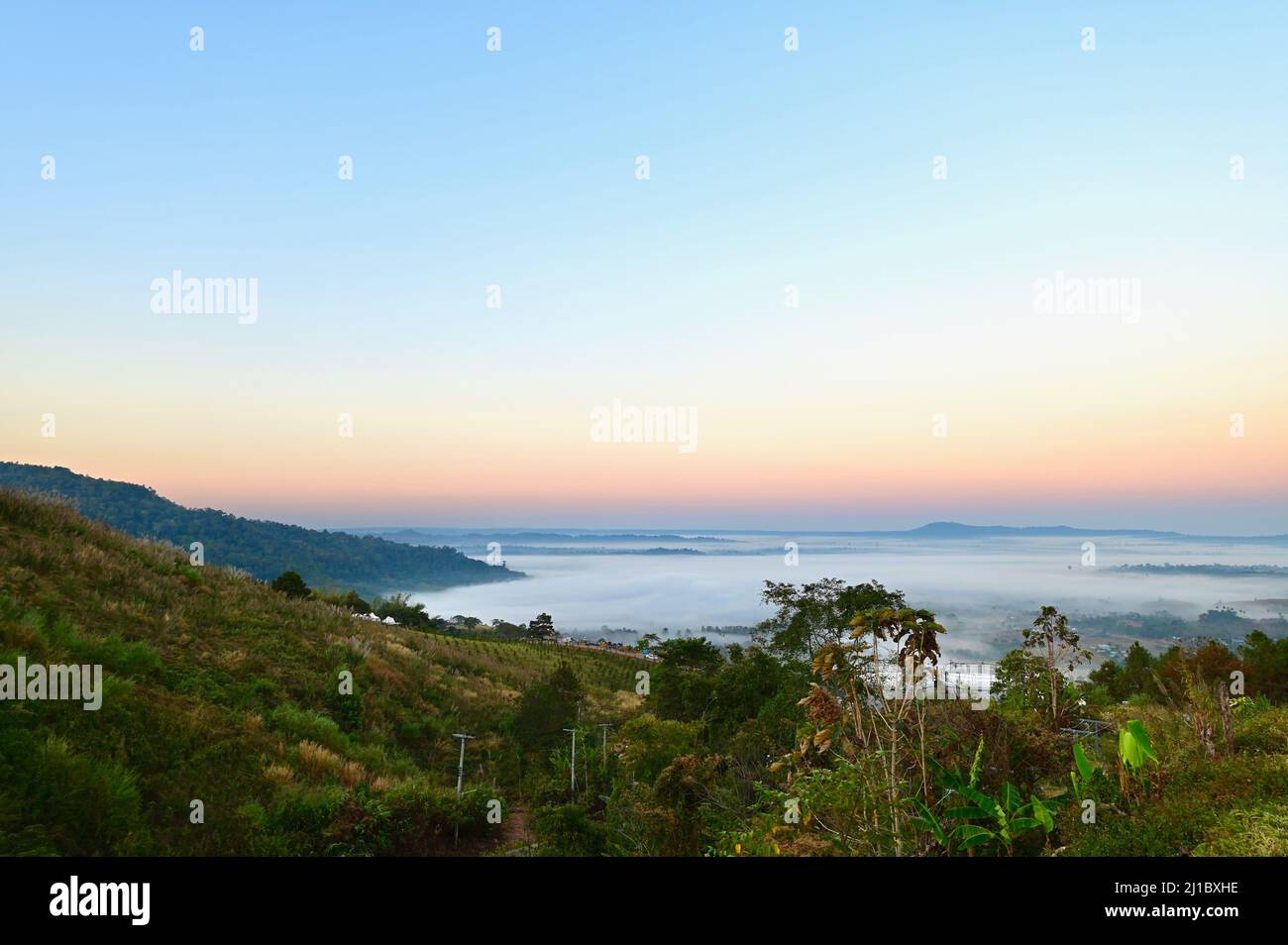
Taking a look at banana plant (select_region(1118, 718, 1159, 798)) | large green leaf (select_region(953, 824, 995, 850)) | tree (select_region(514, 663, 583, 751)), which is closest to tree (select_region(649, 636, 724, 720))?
tree (select_region(514, 663, 583, 751))

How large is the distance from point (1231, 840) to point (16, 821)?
982 cm

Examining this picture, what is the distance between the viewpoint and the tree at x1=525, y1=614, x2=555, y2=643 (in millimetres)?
50719

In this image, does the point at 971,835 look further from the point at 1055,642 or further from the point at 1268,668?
the point at 1268,668

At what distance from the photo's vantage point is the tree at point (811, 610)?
18.3m

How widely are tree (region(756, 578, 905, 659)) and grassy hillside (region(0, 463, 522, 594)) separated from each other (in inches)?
2813

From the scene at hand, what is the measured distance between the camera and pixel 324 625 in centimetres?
1725

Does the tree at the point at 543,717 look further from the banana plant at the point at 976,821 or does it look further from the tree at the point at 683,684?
the banana plant at the point at 976,821

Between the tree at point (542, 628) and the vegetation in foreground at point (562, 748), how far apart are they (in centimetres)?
3383

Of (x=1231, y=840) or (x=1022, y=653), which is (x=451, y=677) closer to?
(x=1022, y=653)

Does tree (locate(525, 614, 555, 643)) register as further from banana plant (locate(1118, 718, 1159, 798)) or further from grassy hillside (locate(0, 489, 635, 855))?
banana plant (locate(1118, 718, 1159, 798))

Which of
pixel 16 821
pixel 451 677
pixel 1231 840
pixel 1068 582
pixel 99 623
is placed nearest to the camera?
pixel 1231 840

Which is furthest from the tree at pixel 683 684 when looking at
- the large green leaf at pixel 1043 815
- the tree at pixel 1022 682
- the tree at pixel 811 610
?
the large green leaf at pixel 1043 815
